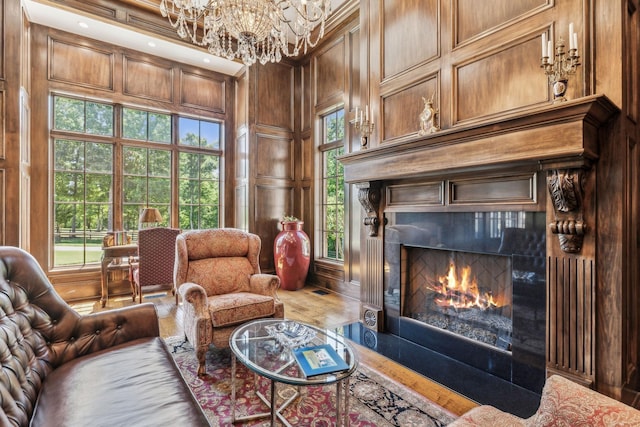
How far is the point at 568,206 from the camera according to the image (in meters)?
1.92

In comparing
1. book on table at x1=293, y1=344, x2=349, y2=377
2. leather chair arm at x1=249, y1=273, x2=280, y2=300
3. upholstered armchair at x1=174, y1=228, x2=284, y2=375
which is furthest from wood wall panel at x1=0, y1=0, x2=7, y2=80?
book on table at x1=293, y1=344, x2=349, y2=377

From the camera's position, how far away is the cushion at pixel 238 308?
244 cm

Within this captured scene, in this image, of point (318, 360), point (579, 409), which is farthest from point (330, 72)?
point (579, 409)

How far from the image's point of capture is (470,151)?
2.26m

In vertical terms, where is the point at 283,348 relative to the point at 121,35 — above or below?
below

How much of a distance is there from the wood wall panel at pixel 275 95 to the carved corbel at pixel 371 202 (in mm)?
2786

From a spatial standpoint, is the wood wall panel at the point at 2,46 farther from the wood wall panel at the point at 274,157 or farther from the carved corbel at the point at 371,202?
the carved corbel at the point at 371,202

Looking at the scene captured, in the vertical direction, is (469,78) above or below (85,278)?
above

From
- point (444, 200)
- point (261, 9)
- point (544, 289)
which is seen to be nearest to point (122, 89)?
point (261, 9)

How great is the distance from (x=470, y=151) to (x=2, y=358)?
276 cm

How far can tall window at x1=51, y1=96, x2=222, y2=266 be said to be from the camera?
4.41 meters

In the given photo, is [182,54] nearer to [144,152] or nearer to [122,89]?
[122,89]

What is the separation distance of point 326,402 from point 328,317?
163 cm

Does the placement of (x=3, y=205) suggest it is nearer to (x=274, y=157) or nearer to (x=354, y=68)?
(x=274, y=157)
